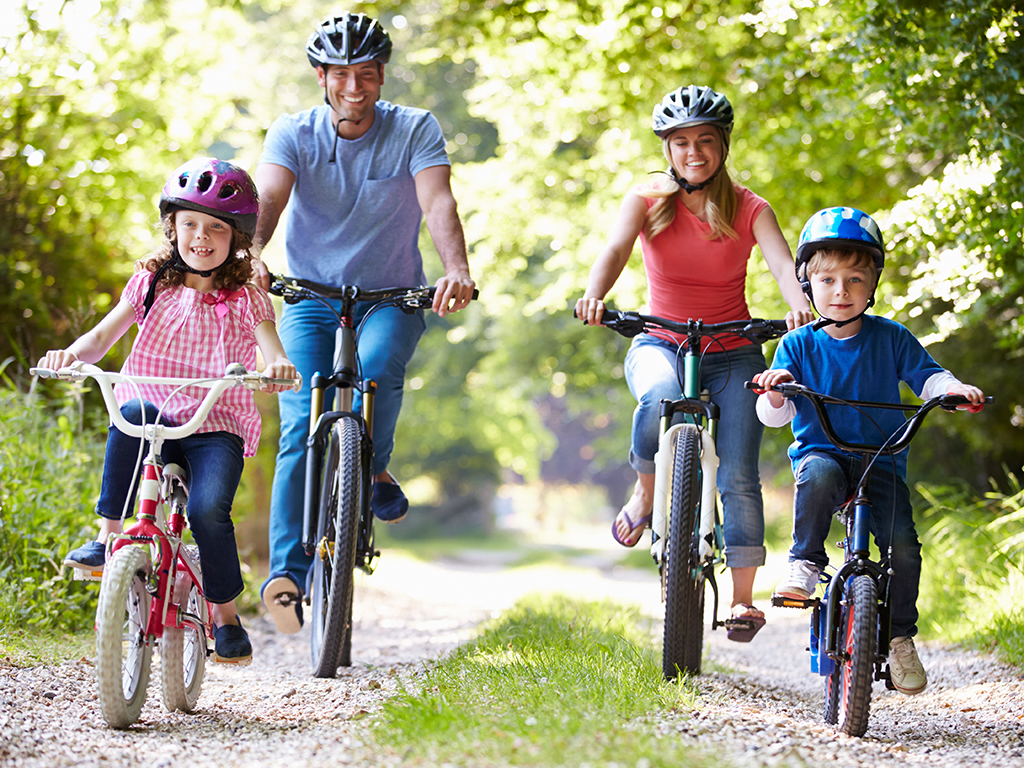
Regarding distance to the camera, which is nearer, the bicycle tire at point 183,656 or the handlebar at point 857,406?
the handlebar at point 857,406

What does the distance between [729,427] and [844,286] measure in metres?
0.88

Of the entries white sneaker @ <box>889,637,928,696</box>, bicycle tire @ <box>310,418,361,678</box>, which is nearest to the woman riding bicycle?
white sneaker @ <box>889,637,928,696</box>

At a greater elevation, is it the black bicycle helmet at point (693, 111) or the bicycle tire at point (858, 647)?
the black bicycle helmet at point (693, 111)

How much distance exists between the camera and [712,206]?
4434 millimetres

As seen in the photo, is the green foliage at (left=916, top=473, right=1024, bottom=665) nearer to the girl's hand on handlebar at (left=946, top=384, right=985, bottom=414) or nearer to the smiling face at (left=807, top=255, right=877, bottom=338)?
the girl's hand on handlebar at (left=946, top=384, right=985, bottom=414)

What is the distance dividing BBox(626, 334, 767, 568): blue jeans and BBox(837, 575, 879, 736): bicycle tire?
767 mm

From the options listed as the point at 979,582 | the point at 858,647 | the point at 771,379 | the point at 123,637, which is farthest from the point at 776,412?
the point at 979,582

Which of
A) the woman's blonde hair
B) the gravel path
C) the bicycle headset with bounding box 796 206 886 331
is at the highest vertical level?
the woman's blonde hair

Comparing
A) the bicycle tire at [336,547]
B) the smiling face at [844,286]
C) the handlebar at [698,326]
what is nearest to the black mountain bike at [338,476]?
the bicycle tire at [336,547]

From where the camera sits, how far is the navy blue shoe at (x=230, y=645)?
3.69 metres

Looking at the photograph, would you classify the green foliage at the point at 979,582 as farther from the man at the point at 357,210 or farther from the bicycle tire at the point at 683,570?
the man at the point at 357,210

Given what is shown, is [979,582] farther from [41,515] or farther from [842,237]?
[41,515]

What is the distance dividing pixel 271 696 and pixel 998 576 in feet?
14.4

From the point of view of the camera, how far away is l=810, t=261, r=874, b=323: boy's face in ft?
11.9
